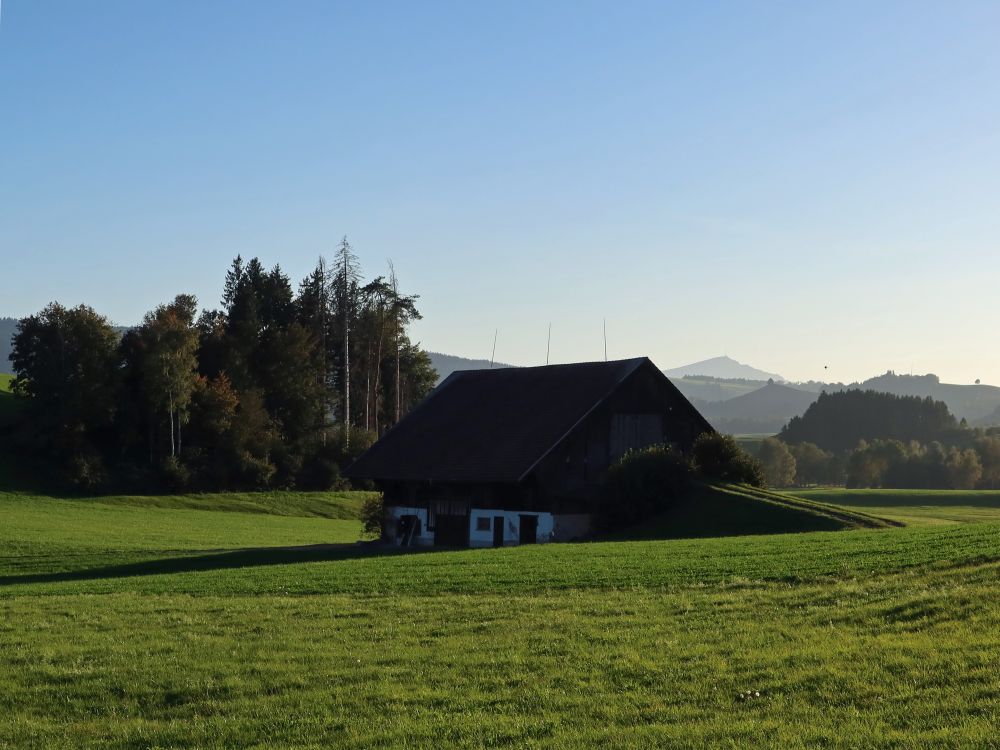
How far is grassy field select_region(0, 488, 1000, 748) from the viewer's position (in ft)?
39.3

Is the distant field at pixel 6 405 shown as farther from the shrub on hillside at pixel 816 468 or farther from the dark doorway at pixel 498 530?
the shrub on hillside at pixel 816 468

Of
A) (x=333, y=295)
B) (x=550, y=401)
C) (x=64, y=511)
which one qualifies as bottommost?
(x=64, y=511)

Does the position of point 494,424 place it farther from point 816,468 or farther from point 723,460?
point 816,468

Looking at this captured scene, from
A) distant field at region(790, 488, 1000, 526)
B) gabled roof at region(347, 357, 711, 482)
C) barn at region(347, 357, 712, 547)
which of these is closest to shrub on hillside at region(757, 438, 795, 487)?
distant field at region(790, 488, 1000, 526)

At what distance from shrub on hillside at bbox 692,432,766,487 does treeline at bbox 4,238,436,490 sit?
42198 mm

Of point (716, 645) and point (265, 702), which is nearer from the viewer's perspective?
point (265, 702)

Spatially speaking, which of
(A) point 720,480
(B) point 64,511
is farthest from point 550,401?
(B) point 64,511

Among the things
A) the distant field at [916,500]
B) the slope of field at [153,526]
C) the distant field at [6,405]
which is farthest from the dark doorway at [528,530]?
the distant field at [6,405]

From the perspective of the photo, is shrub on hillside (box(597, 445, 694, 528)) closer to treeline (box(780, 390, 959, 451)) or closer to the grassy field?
the grassy field

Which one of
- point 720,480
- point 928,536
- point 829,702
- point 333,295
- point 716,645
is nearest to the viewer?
point 829,702

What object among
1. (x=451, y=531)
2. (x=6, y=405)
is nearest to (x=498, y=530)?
(x=451, y=531)

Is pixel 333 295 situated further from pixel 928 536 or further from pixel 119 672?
pixel 119 672

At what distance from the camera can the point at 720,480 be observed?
162 feet

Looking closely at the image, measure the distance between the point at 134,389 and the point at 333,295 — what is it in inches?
992
